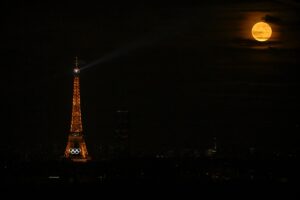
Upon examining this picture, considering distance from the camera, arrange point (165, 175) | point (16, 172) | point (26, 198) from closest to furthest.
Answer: point (26, 198) → point (165, 175) → point (16, 172)

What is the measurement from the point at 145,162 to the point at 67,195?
16.9 meters

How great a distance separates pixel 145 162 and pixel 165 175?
4.51 m

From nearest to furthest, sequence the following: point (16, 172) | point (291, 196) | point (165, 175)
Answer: point (291, 196), point (165, 175), point (16, 172)

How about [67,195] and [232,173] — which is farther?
[232,173]

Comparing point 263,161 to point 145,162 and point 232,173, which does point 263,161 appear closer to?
point 232,173

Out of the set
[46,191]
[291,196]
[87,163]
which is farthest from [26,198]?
[87,163]

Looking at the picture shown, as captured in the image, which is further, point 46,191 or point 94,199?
point 46,191

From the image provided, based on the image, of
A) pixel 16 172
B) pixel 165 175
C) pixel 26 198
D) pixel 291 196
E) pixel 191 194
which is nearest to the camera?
pixel 291 196

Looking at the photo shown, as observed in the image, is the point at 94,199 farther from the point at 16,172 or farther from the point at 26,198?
the point at 16,172

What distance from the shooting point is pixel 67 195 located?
62375mm

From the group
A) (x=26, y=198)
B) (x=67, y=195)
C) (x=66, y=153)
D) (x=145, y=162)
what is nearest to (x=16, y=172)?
(x=66, y=153)

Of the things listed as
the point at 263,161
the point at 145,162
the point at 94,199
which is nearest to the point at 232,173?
the point at 263,161

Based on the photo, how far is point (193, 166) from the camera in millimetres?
78125

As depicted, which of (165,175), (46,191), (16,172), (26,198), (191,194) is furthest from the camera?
(16,172)
